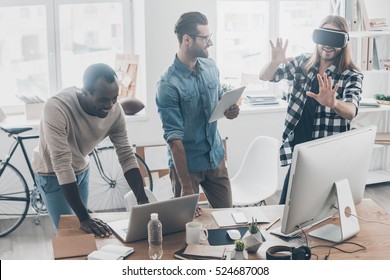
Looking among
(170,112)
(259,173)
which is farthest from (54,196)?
(259,173)

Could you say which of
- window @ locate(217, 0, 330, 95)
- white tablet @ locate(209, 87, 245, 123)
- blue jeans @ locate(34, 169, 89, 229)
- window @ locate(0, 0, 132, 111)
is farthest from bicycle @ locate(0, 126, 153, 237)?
white tablet @ locate(209, 87, 245, 123)

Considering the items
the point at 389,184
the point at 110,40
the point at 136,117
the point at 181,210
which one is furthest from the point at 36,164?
the point at 389,184

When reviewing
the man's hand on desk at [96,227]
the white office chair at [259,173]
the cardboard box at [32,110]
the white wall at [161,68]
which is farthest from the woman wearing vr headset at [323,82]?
the cardboard box at [32,110]

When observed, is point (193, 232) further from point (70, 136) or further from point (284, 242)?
point (70, 136)

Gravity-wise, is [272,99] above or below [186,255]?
above

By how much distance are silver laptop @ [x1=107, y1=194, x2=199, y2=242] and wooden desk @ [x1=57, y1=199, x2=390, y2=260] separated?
32 millimetres

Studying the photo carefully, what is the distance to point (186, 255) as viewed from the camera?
8.10 ft

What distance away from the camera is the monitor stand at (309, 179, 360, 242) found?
2538mm

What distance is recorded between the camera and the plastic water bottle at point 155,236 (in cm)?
246

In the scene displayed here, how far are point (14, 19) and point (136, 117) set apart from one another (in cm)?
118

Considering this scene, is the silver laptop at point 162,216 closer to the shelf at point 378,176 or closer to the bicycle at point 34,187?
the bicycle at point 34,187

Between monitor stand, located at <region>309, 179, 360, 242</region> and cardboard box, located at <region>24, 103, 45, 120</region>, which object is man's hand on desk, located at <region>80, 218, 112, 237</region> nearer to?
monitor stand, located at <region>309, 179, 360, 242</region>
